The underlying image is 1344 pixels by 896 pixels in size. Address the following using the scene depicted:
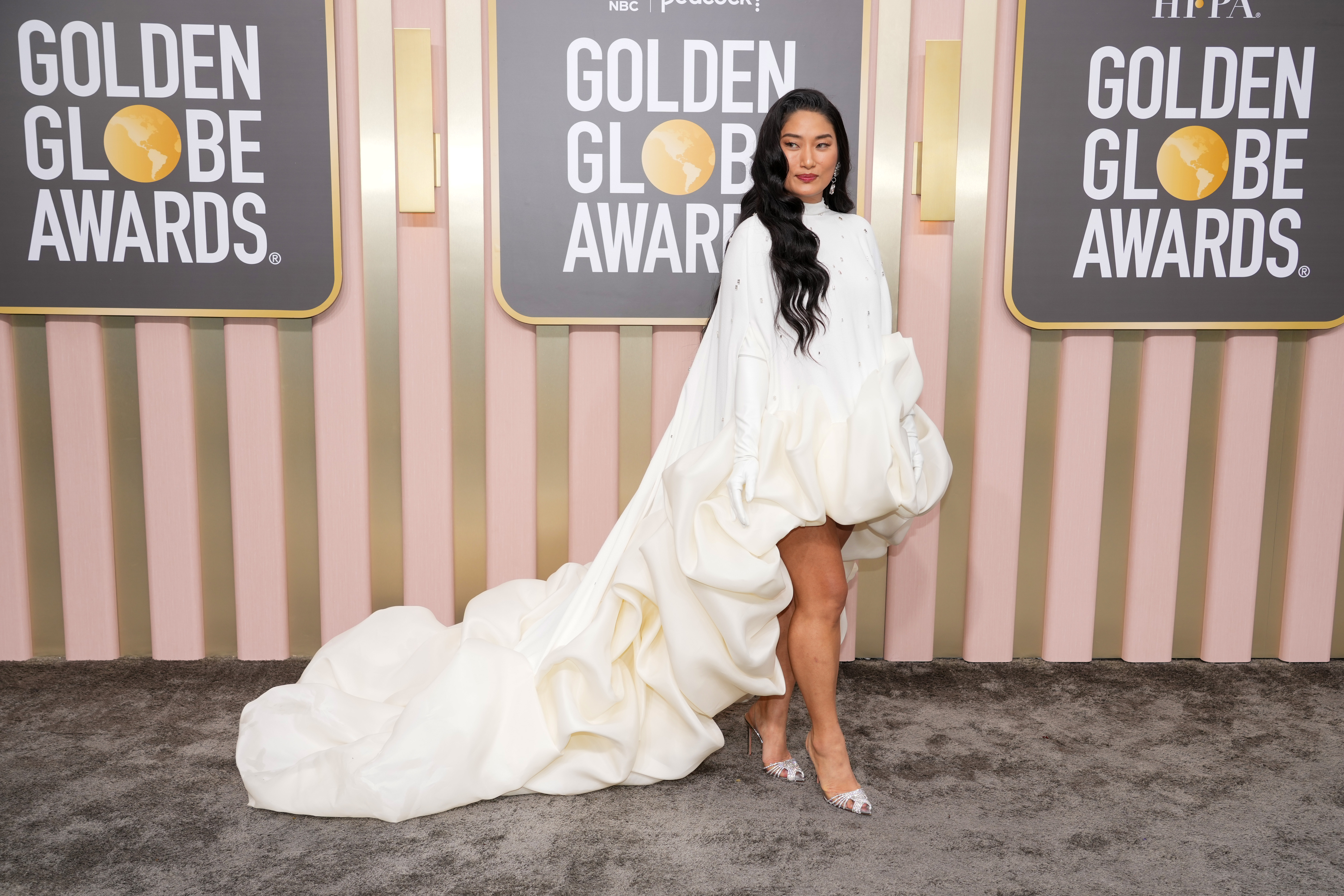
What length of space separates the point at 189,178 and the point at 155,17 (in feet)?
1.49

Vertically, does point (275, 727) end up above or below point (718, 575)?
below

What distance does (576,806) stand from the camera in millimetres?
2236

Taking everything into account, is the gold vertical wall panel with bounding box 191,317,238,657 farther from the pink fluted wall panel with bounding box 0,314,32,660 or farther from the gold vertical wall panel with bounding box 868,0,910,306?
the gold vertical wall panel with bounding box 868,0,910,306

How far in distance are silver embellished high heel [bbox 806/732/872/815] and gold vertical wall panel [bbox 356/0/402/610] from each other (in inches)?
60.5

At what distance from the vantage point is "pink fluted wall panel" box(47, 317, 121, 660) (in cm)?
294

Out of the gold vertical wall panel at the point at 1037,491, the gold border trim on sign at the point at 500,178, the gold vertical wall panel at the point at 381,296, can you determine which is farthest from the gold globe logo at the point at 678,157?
the gold vertical wall panel at the point at 1037,491

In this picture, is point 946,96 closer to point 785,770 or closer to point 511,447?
point 511,447

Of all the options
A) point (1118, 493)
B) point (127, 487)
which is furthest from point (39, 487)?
point (1118, 493)

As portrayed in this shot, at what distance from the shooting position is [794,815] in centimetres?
220

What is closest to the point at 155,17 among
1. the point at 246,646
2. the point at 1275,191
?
the point at 246,646

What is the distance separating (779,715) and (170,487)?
200cm

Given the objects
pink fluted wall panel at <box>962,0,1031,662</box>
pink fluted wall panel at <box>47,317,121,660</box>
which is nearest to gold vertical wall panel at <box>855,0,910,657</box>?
pink fluted wall panel at <box>962,0,1031,662</box>

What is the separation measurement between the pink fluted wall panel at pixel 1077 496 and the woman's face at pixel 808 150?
46.7 inches

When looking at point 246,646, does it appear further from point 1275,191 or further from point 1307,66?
point 1307,66
